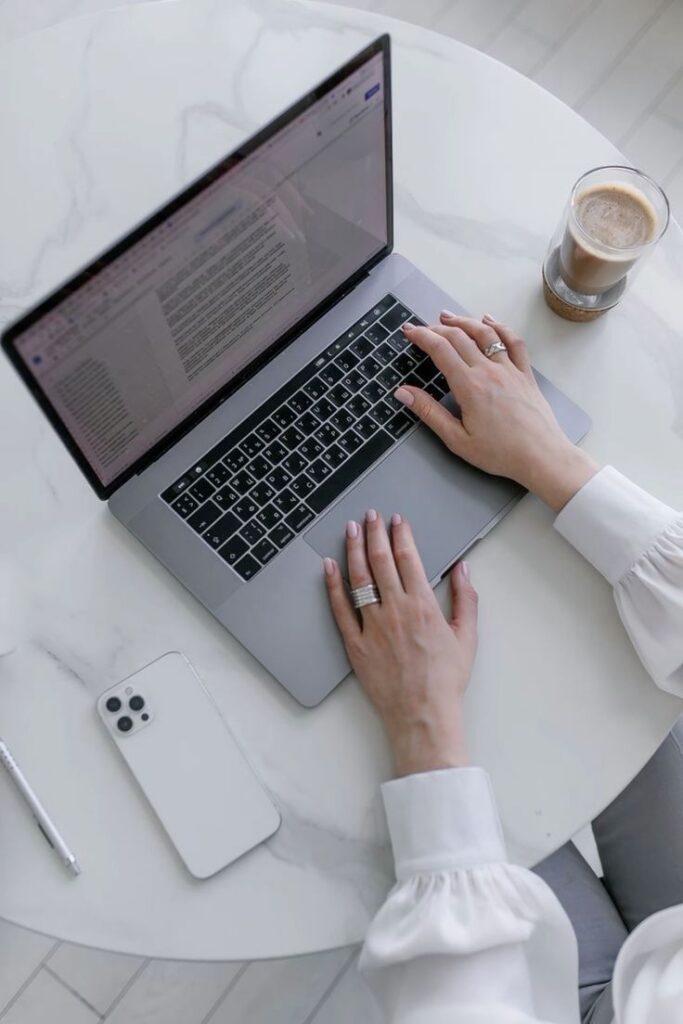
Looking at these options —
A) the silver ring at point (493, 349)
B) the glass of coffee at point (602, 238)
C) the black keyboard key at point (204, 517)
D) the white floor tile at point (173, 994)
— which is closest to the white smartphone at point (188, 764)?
the black keyboard key at point (204, 517)

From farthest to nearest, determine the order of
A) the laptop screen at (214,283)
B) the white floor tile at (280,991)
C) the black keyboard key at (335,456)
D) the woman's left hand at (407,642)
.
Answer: the white floor tile at (280,991) < the black keyboard key at (335,456) < the woman's left hand at (407,642) < the laptop screen at (214,283)

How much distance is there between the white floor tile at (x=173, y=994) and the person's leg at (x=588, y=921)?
0.56 meters

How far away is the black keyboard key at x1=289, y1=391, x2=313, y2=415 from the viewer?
0.87 m

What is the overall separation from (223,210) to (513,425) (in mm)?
343

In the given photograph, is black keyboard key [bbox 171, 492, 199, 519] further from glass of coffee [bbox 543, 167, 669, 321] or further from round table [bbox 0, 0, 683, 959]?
glass of coffee [bbox 543, 167, 669, 321]

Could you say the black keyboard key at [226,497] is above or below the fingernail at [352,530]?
above

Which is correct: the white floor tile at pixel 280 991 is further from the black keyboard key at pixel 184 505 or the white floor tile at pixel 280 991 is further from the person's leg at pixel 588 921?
the black keyboard key at pixel 184 505

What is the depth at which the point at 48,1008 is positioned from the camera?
1264mm

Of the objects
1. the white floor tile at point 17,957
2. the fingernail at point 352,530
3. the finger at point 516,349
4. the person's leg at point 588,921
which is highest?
the finger at point 516,349

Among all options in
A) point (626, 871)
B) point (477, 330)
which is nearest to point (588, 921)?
point (626, 871)

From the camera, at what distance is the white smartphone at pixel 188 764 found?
0.75 meters

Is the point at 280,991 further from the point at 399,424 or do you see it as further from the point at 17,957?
the point at 399,424

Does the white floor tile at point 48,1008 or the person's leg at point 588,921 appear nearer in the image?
the person's leg at point 588,921

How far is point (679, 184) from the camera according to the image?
1.74m
